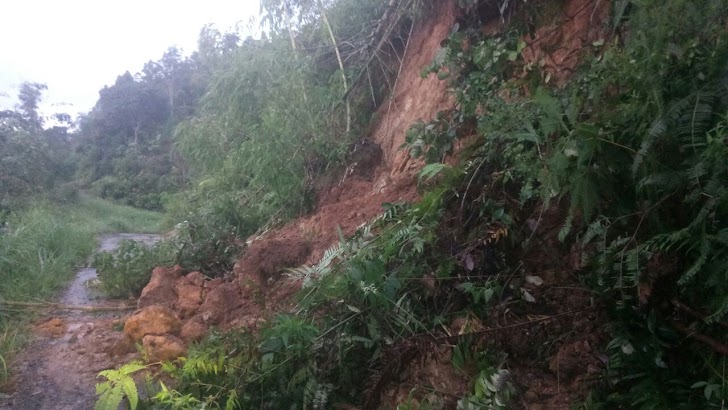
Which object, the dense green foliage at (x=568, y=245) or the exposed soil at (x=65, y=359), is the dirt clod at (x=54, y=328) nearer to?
the exposed soil at (x=65, y=359)

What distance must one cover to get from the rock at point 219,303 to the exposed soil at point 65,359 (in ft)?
1.96

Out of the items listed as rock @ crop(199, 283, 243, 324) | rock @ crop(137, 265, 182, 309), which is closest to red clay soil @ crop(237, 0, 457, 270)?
rock @ crop(199, 283, 243, 324)

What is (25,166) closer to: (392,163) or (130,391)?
(392,163)

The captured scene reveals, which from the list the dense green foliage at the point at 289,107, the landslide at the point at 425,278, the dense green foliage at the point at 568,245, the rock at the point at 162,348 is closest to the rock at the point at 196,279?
the landslide at the point at 425,278

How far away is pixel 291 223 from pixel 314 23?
296 centimetres

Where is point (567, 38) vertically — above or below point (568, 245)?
above

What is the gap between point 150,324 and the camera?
175 inches

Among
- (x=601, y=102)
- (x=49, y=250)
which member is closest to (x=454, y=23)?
(x=601, y=102)

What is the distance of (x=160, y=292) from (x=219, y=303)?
0.97 metres

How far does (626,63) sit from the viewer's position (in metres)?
2.73

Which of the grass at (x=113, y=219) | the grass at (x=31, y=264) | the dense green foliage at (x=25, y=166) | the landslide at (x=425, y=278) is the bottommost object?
the grass at (x=113, y=219)

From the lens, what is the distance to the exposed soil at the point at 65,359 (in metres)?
3.89

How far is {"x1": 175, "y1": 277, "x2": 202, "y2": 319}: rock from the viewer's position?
4957 mm

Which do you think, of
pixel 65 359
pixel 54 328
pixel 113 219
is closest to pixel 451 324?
pixel 65 359
